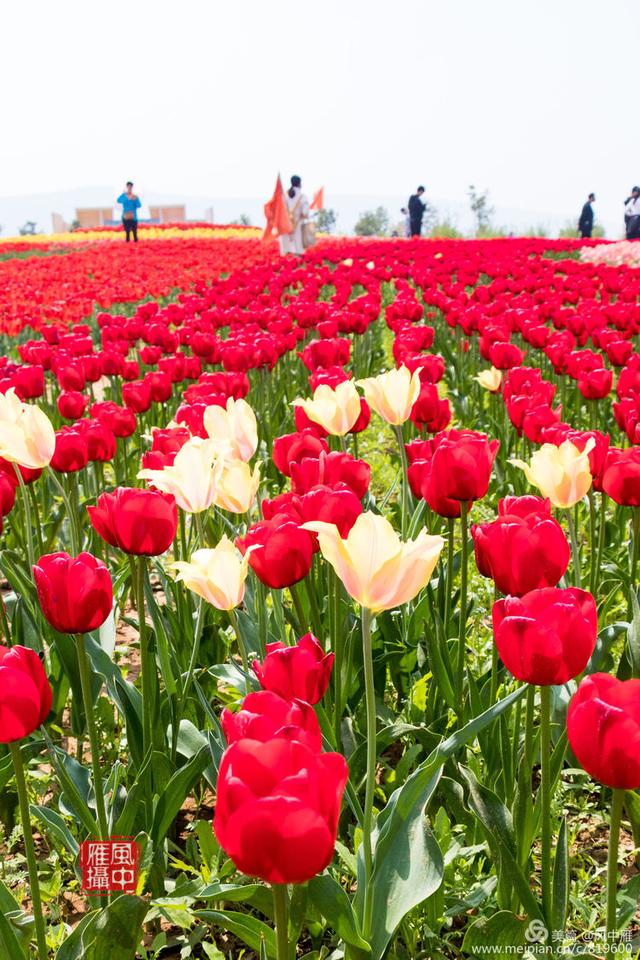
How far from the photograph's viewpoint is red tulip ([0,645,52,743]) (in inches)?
51.6

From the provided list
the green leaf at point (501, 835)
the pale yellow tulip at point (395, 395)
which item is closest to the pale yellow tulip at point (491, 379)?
the pale yellow tulip at point (395, 395)

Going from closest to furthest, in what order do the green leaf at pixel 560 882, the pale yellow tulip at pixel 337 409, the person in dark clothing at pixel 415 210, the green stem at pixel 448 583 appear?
the green leaf at pixel 560 882, the green stem at pixel 448 583, the pale yellow tulip at pixel 337 409, the person in dark clothing at pixel 415 210

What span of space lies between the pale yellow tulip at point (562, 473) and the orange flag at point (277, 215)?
19390mm

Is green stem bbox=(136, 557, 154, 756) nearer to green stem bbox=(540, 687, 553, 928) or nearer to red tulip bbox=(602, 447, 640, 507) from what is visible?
green stem bbox=(540, 687, 553, 928)

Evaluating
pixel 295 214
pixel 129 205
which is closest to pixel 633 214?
pixel 295 214

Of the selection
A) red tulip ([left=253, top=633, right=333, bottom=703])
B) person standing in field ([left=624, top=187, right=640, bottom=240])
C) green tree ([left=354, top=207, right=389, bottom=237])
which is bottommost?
red tulip ([left=253, top=633, right=333, bottom=703])

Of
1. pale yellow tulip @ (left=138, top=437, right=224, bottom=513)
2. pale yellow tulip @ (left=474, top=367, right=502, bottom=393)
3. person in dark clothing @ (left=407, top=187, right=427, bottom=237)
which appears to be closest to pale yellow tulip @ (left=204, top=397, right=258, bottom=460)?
pale yellow tulip @ (left=138, top=437, right=224, bottom=513)

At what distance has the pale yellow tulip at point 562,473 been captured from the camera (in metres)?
2.09

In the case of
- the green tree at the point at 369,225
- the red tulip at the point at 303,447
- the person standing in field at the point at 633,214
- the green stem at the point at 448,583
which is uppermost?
the green tree at the point at 369,225

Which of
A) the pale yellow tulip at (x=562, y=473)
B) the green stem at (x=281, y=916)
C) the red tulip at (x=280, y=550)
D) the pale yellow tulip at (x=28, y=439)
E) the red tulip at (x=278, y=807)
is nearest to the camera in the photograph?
the red tulip at (x=278, y=807)

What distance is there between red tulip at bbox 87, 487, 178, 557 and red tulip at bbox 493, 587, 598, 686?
805 mm

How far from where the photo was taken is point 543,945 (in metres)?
1.48

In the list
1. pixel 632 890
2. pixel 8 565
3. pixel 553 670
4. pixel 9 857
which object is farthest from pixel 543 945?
pixel 8 565

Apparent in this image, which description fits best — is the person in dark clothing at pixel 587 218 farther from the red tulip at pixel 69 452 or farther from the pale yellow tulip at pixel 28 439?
the pale yellow tulip at pixel 28 439
